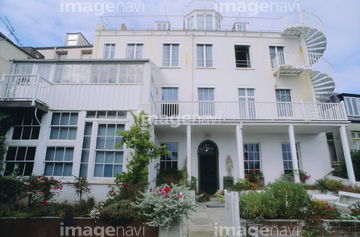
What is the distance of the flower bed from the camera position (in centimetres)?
422

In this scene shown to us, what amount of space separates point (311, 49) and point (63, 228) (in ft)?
49.0

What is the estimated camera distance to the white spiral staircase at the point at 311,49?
10.9 meters

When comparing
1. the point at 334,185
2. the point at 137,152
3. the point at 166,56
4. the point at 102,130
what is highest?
the point at 166,56

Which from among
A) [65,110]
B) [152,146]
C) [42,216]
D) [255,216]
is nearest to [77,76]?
[65,110]

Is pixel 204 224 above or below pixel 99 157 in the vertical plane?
below

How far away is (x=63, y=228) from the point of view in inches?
171

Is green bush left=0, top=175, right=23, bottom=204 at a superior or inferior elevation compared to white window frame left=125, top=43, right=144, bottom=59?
inferior

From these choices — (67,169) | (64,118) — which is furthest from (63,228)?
(64,118)

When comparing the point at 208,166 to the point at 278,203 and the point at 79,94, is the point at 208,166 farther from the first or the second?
the point at 79,94

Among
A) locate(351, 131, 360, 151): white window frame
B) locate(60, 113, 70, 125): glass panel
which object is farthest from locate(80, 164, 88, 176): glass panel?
locate(351, 131, 360, 151): white window frame

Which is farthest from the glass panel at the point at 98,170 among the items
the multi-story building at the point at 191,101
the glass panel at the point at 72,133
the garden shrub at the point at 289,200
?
the garden shrub at the point at 289,200

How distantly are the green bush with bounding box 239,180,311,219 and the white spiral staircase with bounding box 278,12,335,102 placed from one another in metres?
8.20

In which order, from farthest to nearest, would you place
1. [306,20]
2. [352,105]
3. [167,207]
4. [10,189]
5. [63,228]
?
[352,105] < [306,20] < [10,189] < [63,228] < [167,207]

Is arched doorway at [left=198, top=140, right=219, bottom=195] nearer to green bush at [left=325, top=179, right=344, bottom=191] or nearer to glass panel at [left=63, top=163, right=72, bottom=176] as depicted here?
green bush at [left=325, top=179, right=344, bottom=191]
